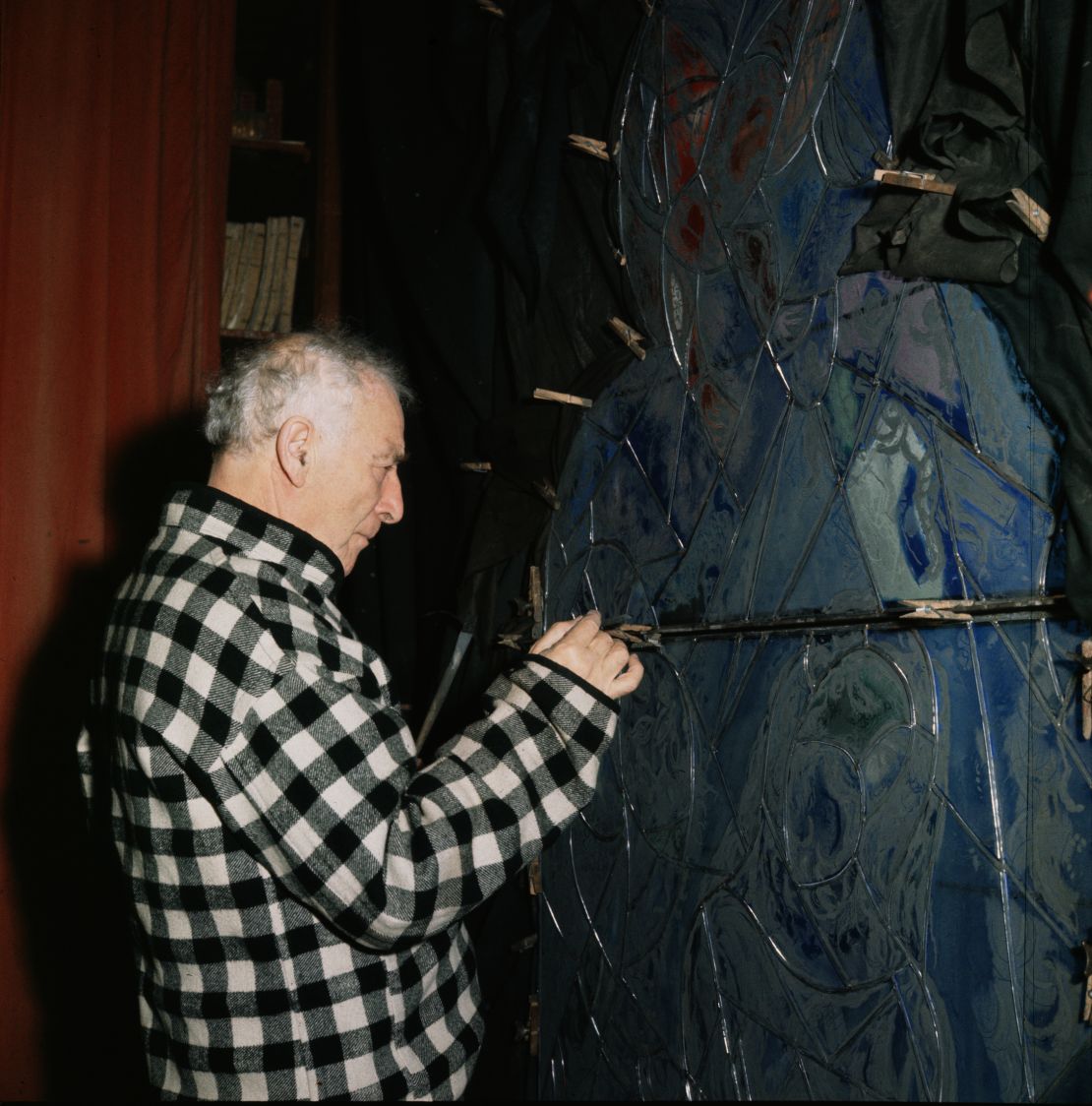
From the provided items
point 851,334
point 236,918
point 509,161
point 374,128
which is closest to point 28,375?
point 374,128

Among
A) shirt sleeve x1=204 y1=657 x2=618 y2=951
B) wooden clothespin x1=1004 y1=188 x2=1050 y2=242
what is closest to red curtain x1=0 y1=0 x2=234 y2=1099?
shirt sleeve x1=204 y1=657 x2=618 y2=951

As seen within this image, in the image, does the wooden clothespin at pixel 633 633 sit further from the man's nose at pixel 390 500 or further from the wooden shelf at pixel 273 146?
the wooden shelf at pixel 273 146

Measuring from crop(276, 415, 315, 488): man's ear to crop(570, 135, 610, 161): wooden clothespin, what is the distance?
705 mm

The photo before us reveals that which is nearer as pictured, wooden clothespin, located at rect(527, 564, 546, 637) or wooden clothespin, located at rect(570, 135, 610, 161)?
wooden clothespin, located at rect(570, 135, 610, 161)

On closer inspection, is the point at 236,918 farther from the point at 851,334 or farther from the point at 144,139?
the point at 144,139

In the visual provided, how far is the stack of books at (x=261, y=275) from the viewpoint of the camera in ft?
7.18

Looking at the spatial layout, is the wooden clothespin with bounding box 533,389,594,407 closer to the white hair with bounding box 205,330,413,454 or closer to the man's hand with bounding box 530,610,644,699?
the white hair with bounding box 205,330,413,454

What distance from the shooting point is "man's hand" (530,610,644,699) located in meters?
0.94

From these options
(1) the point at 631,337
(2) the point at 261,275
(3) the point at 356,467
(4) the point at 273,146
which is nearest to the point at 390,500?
(3) the point at 356,467

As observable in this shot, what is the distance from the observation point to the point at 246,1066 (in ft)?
2.86

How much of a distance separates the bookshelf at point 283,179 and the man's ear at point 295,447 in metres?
1.21

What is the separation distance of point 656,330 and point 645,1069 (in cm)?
97

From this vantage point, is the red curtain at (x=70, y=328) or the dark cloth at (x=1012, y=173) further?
the red curtain at (x=70, y=328)

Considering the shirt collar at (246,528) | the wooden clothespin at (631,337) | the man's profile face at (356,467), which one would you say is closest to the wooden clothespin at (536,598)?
the wooden clothespin at (631,337)
